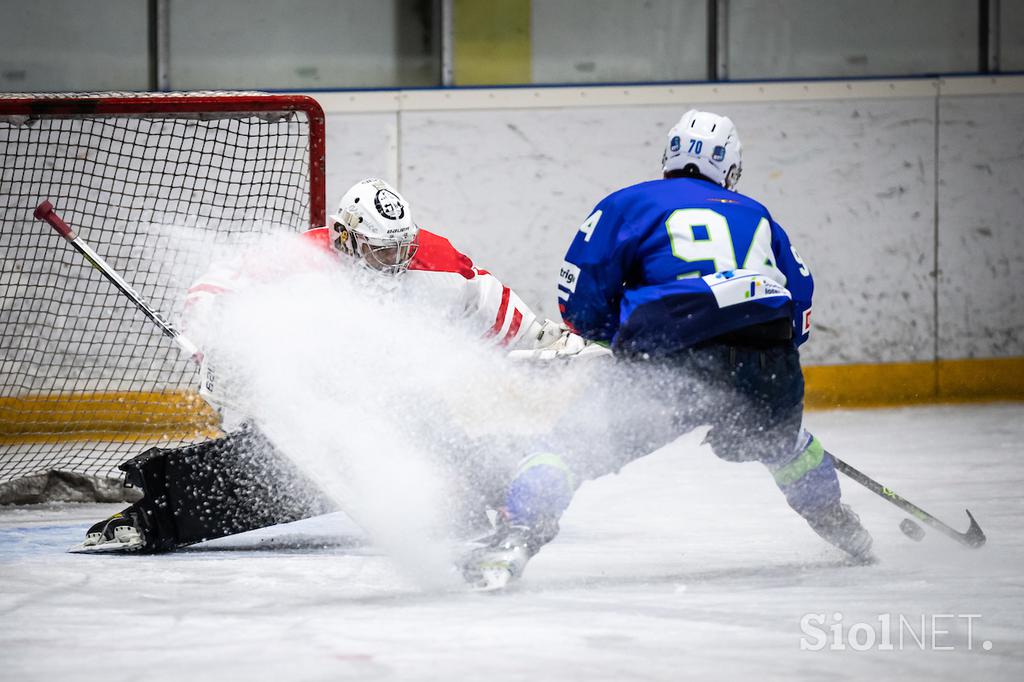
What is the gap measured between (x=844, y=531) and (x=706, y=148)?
90 centimetres

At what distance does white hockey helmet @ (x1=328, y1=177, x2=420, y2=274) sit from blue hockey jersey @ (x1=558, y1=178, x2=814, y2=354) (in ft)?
1.48

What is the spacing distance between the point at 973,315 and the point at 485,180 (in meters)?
2.25

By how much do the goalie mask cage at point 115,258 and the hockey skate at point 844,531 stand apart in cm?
235

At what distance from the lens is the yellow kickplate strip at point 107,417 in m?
5.51

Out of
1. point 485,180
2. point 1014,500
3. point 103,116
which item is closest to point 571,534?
point 1014,500

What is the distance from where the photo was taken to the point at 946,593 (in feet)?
10.4

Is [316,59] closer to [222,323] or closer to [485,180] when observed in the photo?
[485,180]

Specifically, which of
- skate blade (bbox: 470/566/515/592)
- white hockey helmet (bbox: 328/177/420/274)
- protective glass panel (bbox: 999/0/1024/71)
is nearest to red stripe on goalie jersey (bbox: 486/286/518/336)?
white hockey helmet (bbox: 328/177/420/274)

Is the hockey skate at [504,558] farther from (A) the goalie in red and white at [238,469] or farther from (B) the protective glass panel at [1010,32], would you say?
(B) the protective glass panel at [1010,32]

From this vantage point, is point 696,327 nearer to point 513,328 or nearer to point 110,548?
point 513,328

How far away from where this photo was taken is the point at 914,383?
22.5 ft

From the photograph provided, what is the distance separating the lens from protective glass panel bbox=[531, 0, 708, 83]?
693cm

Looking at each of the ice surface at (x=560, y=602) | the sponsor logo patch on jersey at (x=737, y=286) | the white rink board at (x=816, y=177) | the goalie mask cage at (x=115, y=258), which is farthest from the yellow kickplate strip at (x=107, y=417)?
the sponsor logo patch on jersey at (x=737, y=286)

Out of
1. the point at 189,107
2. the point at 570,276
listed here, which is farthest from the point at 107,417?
the point at 570,276
